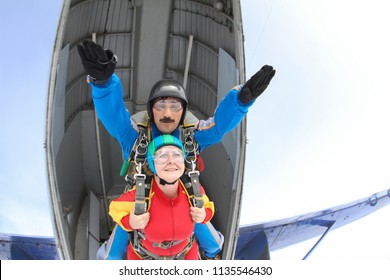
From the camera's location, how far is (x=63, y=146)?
403cm

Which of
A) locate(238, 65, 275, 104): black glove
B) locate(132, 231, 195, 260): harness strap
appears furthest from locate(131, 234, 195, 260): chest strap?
locate(238, 65, 275, 104): black glove

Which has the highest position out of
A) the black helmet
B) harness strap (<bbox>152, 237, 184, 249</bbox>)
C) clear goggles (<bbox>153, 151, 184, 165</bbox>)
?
the black helmet

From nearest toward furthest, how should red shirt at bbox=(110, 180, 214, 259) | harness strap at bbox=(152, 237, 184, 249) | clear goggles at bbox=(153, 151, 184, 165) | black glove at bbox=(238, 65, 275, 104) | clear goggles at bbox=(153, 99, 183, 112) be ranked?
clear goggles at bbox=(153, 151, 184, 165), red shirt at bbox=(110, 180, 214, 259), harness strap at bbox=(152, 237, 184, 249), black glove at bbox=(238, 65, 275, 104), clear goggles at bbox=(153, 99, 183, 112)

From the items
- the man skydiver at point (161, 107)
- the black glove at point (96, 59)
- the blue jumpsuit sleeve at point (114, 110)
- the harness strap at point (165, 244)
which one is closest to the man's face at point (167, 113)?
the man skydiver at point (161, 107)

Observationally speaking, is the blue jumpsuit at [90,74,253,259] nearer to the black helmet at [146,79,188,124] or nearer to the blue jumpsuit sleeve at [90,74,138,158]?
the blue jumpsuit sleeve at [90,74,138,158]

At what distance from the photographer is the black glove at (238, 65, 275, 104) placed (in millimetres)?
2281

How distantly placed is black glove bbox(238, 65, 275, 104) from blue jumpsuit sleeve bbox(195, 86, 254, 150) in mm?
71

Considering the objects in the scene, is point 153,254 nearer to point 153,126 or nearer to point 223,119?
point 153,126

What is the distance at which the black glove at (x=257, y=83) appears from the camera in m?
2.28

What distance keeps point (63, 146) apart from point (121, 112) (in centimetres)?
183

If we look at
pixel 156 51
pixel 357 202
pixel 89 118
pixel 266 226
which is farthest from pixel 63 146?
Result: pixel 357 202

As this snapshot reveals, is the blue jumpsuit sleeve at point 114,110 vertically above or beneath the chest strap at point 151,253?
above

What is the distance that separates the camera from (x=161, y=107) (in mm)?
2387

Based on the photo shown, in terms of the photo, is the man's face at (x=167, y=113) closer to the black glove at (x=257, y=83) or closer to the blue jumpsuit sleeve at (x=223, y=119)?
the blue jumpsuit sleeve at (x=223, y=119)
